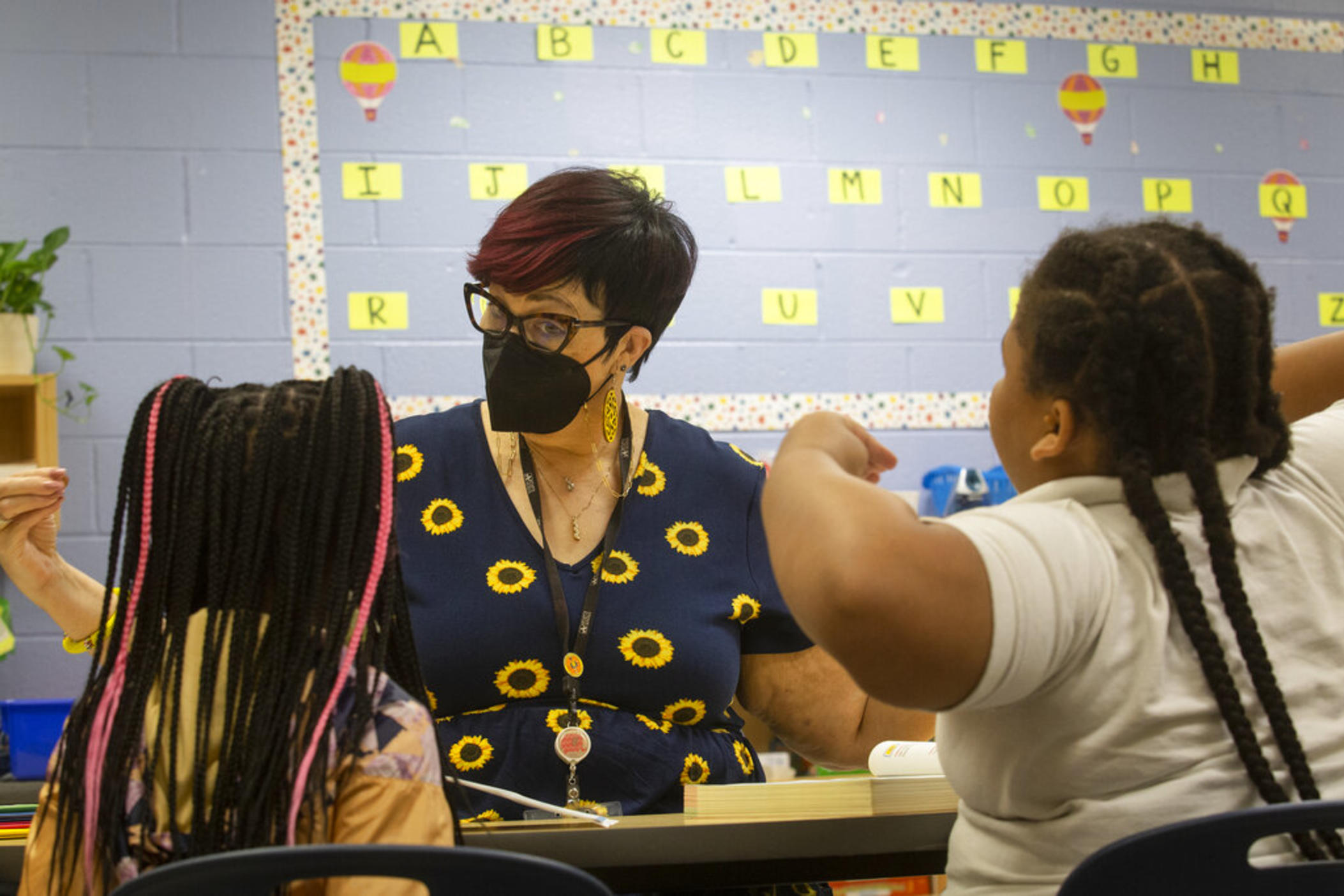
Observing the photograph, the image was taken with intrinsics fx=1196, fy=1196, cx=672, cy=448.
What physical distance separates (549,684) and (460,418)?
440mm

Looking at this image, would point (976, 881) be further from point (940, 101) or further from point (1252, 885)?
point (940, 101)

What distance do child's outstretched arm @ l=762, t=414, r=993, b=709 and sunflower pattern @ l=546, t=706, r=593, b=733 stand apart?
815 millimetres

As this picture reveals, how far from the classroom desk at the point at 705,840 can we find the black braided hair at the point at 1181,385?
417 mm

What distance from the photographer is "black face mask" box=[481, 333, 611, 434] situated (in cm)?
172

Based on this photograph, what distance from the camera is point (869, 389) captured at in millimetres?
3404

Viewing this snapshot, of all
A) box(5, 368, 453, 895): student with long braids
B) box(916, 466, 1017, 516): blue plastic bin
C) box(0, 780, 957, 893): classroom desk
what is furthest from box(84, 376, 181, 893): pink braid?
box(916, 466, 1017, 516): blue plastic bin

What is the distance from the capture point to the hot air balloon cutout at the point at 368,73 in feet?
10.4

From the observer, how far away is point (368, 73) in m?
3.19

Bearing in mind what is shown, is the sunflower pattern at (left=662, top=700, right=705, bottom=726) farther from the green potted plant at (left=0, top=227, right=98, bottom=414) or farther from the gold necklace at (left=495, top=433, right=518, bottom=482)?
the green potted plant at (left=0, top=227, right=98, bottom=414)

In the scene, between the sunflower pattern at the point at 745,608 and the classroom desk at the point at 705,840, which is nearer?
the classroom desk at the point at 705,840

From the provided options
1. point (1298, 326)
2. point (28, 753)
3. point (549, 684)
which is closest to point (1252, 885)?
point (549, 684)

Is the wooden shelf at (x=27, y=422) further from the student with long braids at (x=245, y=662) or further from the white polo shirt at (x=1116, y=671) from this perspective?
the white polo shirt at (x=1116, y=671)

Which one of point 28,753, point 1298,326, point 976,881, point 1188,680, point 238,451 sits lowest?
point 28,753

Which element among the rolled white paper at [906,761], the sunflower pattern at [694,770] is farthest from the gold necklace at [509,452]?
the rolled white paper at [906,761]
